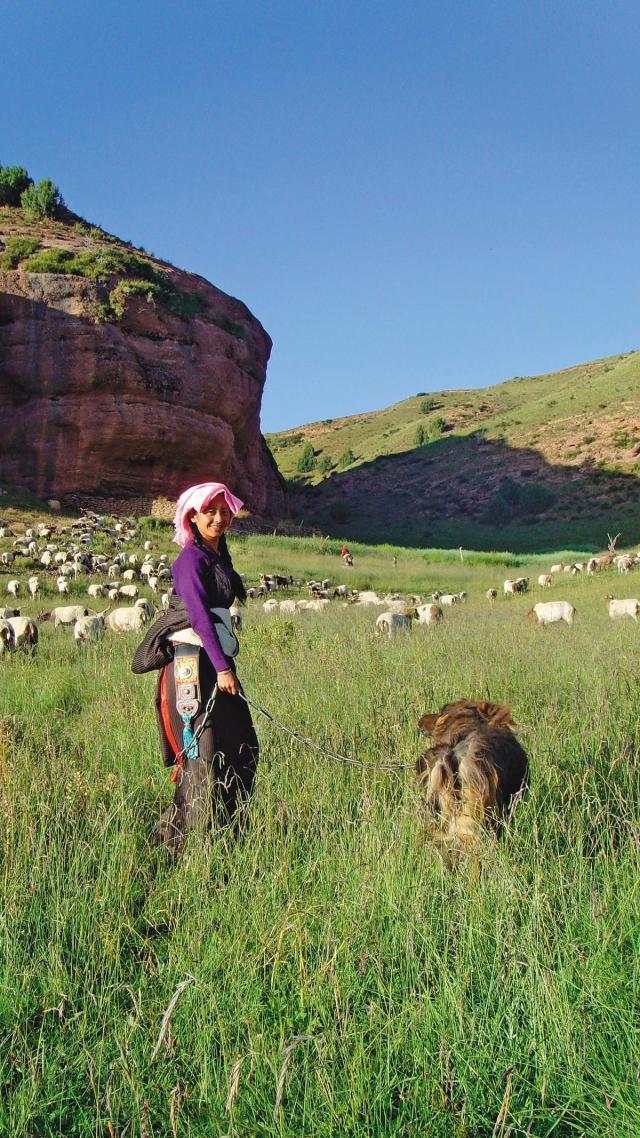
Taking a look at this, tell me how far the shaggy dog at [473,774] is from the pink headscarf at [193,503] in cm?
156

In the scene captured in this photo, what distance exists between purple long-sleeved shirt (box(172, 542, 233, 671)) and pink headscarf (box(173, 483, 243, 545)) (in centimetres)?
8

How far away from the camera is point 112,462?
Result: 3425 centimetres

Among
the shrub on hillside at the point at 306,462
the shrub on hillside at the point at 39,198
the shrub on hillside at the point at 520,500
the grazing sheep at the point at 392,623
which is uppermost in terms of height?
the shrub on hillside at the point at 39,198

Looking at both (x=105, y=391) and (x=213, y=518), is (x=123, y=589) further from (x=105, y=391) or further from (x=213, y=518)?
(x=105, y=391)

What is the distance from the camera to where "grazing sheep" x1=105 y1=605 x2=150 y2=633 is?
12.4 metres

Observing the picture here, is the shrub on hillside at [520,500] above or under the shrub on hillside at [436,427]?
under

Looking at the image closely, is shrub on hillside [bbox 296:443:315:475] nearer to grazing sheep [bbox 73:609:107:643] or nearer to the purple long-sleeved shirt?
grazing sheep [bbox 73:609:107:643]

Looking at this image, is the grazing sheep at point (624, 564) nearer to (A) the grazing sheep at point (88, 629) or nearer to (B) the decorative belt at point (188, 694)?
(A) the grazing sheep at point (88, 629)

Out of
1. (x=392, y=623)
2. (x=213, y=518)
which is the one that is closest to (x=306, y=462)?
(x=392, y=623)

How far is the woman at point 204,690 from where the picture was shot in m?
3.70

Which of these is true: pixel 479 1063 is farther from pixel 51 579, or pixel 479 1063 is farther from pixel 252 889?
pixel 51 579

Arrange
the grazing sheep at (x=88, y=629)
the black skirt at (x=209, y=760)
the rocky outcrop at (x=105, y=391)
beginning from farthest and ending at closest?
the rocky outcrop at (x=105, y=391), the grazing sheep at (x=88, y=629), the black skirt at (x=209, y=760)

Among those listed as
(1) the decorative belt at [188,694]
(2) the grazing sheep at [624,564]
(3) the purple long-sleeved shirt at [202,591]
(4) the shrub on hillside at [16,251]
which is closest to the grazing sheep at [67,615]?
(3) the purple long-sleeved shirt at [202,591]

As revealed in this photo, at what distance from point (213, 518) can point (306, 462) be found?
254 feet
